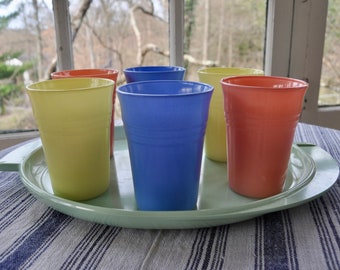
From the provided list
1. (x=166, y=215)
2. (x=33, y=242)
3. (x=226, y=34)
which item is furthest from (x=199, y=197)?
(x=226, y=34)

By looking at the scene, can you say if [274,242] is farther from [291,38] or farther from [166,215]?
[291,38]

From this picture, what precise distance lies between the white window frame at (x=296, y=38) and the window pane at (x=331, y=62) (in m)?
0.06

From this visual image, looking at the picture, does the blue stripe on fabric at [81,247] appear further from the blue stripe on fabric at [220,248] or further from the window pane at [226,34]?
the window pane at [226,34]

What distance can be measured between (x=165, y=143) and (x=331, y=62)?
1.16 meters

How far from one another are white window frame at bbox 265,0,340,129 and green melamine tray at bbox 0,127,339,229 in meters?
0.70

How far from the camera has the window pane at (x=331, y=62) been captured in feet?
4.15

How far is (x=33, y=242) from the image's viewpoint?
36 cm

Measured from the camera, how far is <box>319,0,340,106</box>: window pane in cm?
127

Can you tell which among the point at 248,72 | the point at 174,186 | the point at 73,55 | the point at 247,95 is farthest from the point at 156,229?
the point at 73,55

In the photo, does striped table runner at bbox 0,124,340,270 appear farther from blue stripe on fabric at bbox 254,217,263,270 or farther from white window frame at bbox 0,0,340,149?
white window frame at bbox 0,0,340,149

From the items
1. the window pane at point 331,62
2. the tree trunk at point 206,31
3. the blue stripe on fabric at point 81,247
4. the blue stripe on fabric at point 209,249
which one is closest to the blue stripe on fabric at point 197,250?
the blue stripe on fabric at point 209,249

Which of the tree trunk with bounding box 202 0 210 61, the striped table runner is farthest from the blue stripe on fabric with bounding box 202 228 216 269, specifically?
the tree trunk with bounding box 202 0 210 61

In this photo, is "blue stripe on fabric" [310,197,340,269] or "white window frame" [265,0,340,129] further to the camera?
"white window frame" [265,0,340,129]

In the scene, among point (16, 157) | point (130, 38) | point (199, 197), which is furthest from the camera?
point (130, 38)
